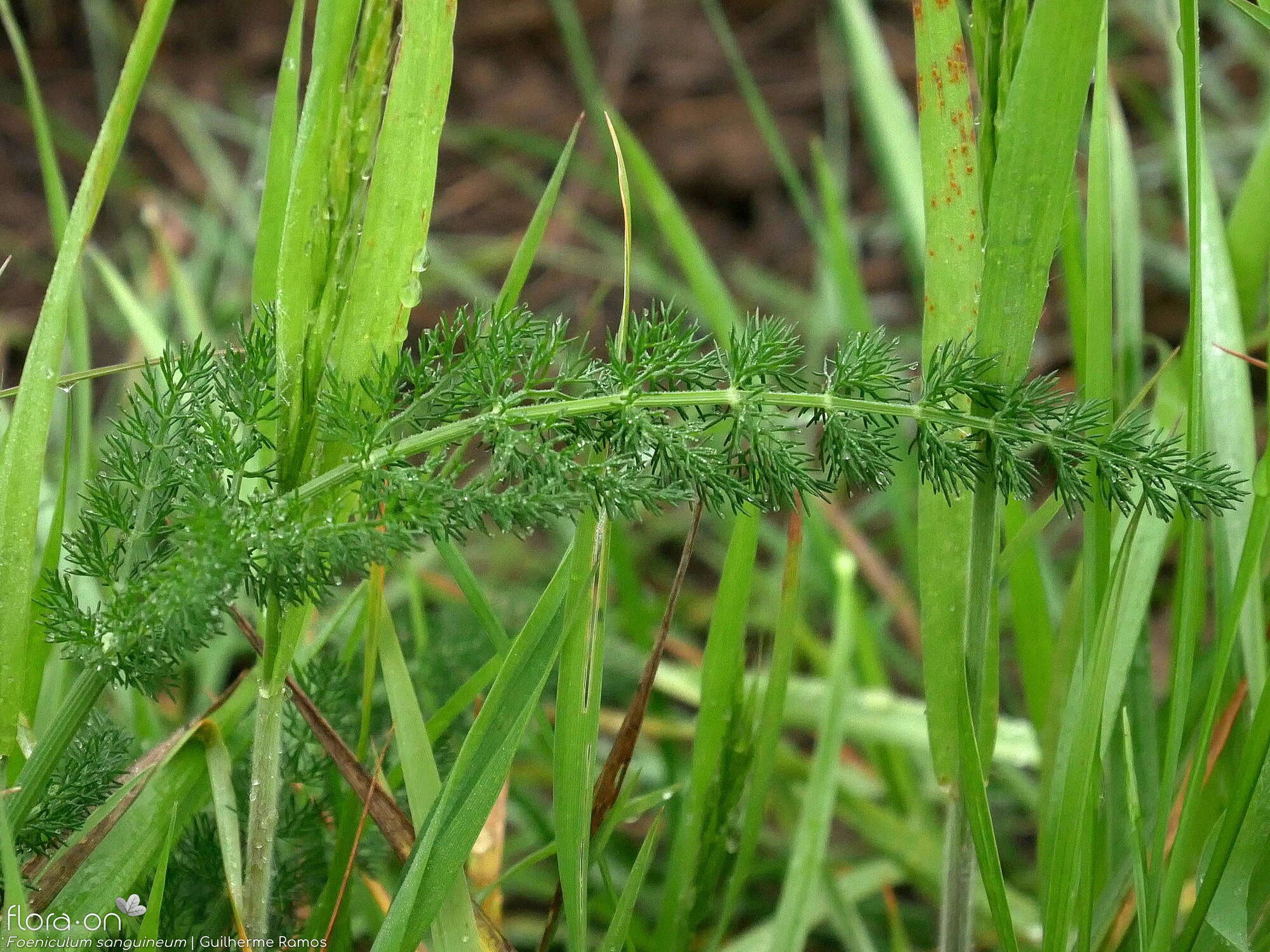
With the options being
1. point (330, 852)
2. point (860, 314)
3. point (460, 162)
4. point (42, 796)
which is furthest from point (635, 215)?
point (42, 796)

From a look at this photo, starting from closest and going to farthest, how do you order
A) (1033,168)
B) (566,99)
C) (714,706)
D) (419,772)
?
(1033,168)
(419,772)
(714,706)
(566,99)

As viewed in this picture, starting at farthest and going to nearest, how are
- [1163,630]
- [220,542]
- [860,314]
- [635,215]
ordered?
1. [635,215]
2. [1163,630]
3. [860,314]
4. [220,542]

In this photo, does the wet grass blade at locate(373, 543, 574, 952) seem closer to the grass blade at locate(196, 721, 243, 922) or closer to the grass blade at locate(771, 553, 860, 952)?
the grass blade at locate(196, 721, 243, 922)

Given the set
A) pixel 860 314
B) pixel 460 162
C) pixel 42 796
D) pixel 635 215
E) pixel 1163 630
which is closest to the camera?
pixel 42 796

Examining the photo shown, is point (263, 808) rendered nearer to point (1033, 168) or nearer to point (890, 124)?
point (1033, 168)

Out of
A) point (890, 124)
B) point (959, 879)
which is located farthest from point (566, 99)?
point (959, 879)

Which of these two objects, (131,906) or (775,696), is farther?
(775,696)

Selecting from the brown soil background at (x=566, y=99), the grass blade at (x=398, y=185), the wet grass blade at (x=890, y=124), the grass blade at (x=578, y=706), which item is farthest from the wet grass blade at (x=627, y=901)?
the brown soil background at (x=566, y=99)

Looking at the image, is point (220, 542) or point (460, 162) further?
point (460, 162)

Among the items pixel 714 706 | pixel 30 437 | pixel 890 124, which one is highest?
pixel 890 124

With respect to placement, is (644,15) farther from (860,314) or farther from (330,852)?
(330,852)
